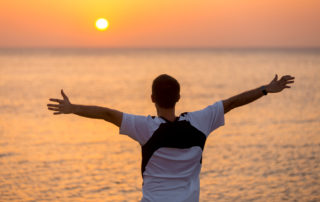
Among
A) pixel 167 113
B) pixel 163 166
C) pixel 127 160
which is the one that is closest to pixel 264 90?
pixel 167 113

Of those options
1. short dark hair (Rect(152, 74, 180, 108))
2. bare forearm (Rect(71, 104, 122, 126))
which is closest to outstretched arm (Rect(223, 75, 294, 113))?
short dark hair (Rect(152, 74, 180, 108))

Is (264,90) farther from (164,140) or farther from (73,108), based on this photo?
(73,108)

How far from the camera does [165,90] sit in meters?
3.63

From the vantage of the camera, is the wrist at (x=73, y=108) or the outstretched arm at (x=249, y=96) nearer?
the wrist at (x=73, y=108)

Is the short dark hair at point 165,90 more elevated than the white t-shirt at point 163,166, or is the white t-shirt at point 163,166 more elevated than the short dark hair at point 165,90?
the short dark hair at point 165,90

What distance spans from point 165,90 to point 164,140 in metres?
0.34

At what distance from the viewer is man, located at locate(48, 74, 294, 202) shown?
366cm

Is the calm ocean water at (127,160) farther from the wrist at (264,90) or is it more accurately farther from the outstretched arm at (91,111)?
the outstretched arm at (91,111)

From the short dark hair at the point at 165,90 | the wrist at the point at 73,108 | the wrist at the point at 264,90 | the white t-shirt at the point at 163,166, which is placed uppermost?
the wrist at the point at 264,90

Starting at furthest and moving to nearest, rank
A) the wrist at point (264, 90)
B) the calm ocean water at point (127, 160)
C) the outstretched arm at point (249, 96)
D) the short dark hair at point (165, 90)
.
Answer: the calm ocean water at point (127, 160) → the wrist at point (264, 90) → the outstretched arm at point (249, 96) → the short dark hair at point (165, 90)

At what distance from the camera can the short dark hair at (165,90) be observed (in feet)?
11.9

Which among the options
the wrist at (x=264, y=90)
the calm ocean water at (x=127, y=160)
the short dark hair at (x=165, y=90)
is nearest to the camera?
the short dark hair at (x=165, y=90)

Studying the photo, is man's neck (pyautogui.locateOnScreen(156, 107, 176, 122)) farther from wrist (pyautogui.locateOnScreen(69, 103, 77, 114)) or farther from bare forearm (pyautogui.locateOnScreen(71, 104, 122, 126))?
wrist (pyautogui.locateOnScreen(69, 103, 77, 114))

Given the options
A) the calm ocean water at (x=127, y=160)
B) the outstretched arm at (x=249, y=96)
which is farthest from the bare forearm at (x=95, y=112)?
the calm ocean water at (x=127, y=160)
